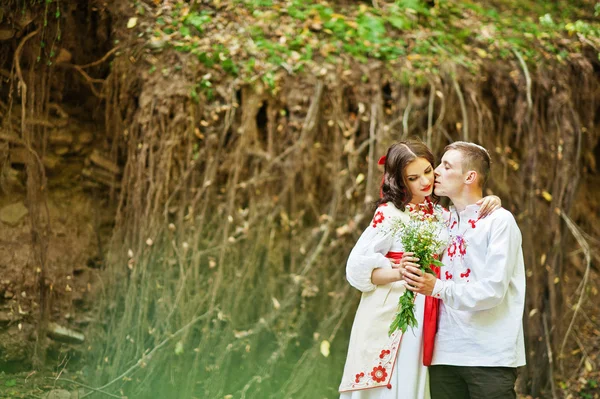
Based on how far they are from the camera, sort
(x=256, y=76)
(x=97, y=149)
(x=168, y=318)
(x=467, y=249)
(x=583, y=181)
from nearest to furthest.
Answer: (x=467, y=249) < (x=168, y=318) < (x=256, y=76) < (x=97, y=149) < (x=583, y=181)

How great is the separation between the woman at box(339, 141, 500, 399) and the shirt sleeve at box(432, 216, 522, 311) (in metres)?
0.13

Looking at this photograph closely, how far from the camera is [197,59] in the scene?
15.4 ft

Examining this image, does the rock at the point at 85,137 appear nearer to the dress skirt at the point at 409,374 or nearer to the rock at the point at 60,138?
the rock at the point at 60,138

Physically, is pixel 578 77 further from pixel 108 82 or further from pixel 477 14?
pixel 108 82

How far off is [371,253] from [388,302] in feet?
0.67

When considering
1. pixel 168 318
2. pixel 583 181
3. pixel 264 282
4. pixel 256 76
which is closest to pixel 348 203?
pixel 264 282

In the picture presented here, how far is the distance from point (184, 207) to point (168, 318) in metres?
0.76

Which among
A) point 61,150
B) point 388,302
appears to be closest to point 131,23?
point 61,150

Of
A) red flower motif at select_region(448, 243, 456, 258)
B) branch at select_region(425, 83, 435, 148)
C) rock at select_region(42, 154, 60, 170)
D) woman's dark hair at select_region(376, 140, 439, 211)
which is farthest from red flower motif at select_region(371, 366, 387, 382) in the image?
rock at select_region(42, 154, 60, 170)

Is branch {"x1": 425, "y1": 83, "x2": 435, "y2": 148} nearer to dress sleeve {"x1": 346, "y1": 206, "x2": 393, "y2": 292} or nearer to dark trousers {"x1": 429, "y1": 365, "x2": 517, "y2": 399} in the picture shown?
dress sleeve {"x1": 346, "y1": 206, "x2": 393, "y2": 292}

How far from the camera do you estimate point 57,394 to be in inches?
152

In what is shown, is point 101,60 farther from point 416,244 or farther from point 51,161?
point 416,244

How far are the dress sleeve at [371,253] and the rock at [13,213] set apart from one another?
314cm

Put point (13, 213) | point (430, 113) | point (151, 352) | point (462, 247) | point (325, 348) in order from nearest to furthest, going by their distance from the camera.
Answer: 1. point (462, 247)
2. point (151, 352)
3. point (325, 348)
4. point (430, 113)
5. point (13, 213)
